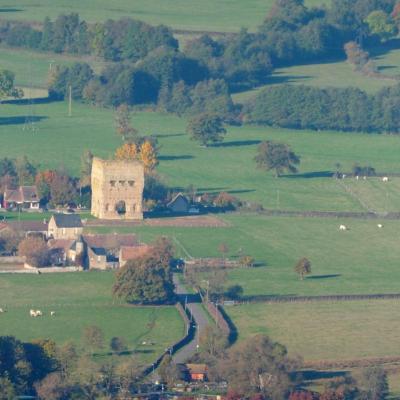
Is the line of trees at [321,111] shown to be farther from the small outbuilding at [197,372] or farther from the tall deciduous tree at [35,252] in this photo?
the small outbuilding at [197,372]

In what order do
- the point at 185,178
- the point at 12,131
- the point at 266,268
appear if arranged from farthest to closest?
the point at 12,131, the point at 185,178, the point at 266,268

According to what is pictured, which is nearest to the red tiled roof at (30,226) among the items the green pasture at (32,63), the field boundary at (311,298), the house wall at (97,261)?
the house wall at (97,261)

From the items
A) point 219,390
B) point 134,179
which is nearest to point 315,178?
point 134,179

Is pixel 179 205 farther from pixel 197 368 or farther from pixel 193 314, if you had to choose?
pixel 197 368

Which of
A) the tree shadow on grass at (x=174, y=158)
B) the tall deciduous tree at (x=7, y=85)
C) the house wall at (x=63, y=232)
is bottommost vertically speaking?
the house wall at (x=63, y=232)

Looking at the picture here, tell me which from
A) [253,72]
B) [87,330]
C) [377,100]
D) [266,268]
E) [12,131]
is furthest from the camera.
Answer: [253,72]

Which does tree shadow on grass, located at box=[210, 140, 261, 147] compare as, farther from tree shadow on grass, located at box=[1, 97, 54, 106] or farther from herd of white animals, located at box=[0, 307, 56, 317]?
herd of white animals, located at box=[0, 307, 56, 317]

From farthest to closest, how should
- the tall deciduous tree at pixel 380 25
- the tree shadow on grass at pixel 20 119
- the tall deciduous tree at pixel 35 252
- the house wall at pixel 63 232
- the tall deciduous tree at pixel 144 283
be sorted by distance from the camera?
the tall deciduous tree at pixel 380 25 < the tree shadow on grass at pixel 20 119 < the house wall at pixel 63 232 < the tall deciduous tree at pixel 35 252 < the tall deciduous tree at pixel 144 283

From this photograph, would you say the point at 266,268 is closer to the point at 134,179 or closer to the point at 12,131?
the point at 134,179
